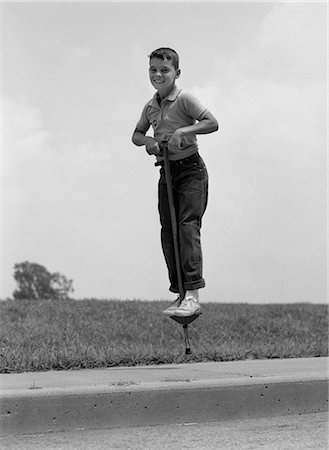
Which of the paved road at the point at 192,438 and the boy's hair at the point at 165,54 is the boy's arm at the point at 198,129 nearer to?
the boy's hair at the point at 165,54

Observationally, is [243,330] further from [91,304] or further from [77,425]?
[77,425]

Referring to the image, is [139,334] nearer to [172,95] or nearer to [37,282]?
[172,95]

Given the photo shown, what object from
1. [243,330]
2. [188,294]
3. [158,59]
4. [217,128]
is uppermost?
[158,59]

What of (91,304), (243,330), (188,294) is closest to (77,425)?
(188,294)

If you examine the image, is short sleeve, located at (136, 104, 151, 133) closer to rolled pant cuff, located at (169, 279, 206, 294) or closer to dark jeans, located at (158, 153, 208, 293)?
dark jeans, located at (158, 153, 208, 293)

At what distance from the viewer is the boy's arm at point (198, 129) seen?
5.94m

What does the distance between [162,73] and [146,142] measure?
21.5 inches

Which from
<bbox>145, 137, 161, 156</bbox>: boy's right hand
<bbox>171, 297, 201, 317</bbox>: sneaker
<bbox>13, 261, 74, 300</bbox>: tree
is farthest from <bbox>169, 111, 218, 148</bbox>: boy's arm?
<bbox>13, 261, 74, 300</bbox>: tree

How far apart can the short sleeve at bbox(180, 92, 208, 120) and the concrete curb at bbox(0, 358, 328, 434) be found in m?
1.93

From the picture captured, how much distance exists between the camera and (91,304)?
11.5 meters

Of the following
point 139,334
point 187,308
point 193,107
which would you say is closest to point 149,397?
point 187,308

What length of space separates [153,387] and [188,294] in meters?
1.60

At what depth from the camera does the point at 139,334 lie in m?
9.01

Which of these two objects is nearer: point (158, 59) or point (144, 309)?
point (158, 59)
